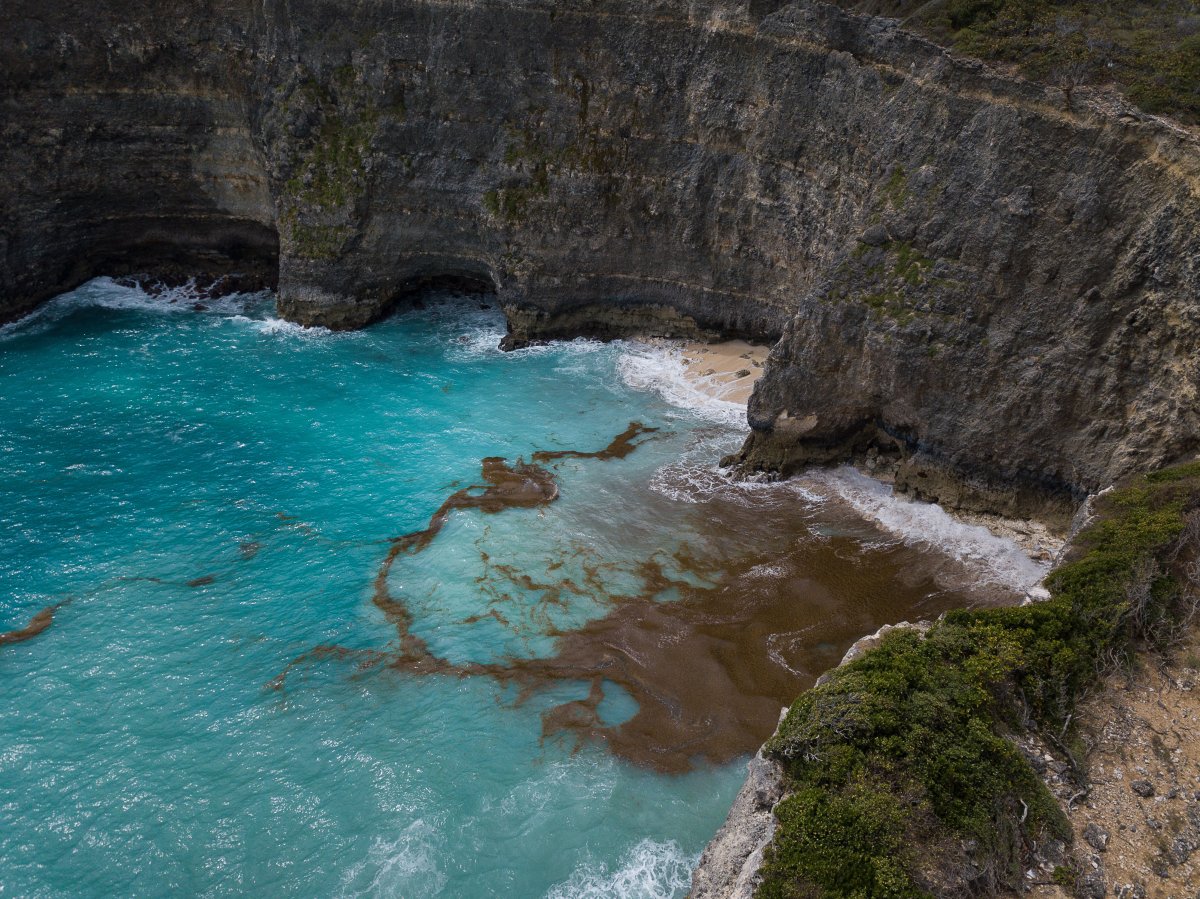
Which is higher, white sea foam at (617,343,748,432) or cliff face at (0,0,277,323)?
cliff face at (0,0,277,323)

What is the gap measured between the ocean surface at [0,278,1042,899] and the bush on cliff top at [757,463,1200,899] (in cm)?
700

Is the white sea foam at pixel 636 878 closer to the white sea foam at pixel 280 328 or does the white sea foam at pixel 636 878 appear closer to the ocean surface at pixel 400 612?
the ocean surface at pixel 400 612

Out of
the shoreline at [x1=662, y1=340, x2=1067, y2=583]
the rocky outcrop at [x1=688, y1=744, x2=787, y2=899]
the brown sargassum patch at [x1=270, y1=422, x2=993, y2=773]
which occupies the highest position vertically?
the rocky outcrop at [x1=688, y1=744, x2=787, y2=899]

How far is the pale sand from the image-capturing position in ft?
130

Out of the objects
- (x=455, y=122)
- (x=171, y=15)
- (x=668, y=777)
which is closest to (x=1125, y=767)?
(x=668, y=777)

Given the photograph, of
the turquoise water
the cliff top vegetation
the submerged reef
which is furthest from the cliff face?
the submerged reef

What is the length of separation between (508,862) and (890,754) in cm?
1038

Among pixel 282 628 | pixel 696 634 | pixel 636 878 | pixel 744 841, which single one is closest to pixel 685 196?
pixel 696 634

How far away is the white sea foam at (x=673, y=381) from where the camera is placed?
38344mm

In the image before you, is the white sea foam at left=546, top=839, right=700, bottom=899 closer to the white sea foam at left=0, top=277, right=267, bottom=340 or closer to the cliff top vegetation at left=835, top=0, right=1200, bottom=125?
the cliff top vegetation at left=835, top=0, right=1200, bottom=125

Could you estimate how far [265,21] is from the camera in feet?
138

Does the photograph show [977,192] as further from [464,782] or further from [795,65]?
[464,782]

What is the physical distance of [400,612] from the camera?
27.4 meters

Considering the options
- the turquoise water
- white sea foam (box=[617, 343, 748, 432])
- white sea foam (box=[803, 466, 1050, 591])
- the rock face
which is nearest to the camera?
the turquoise water
